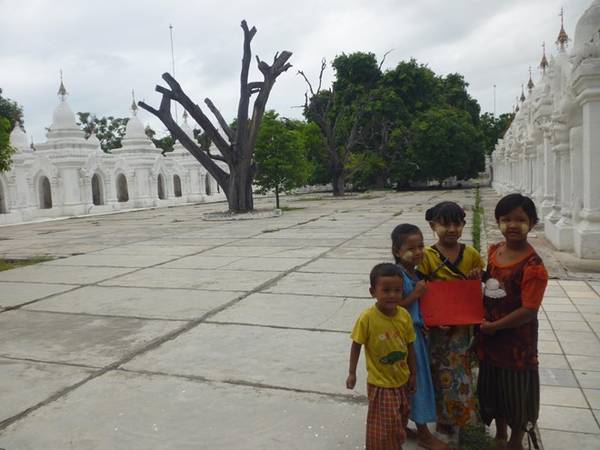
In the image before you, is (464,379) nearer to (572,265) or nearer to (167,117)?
(572,265)

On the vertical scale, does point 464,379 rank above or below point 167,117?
below

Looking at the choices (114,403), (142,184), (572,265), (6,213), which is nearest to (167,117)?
(6,213)

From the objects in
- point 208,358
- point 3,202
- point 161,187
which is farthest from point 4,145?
point 161,187

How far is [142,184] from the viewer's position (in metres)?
33.9

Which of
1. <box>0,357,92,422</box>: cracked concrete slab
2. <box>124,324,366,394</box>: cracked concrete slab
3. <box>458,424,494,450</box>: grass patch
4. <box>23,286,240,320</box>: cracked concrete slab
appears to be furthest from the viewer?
<box>23,286,240,320</box>: cracked concrete slab

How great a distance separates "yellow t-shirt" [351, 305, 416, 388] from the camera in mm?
2537

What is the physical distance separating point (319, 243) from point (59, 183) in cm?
2233

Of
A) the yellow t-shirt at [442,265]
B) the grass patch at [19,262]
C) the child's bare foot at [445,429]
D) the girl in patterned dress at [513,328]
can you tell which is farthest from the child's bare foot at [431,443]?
the grass patch at [19,262]

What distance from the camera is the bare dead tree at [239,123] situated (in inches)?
802

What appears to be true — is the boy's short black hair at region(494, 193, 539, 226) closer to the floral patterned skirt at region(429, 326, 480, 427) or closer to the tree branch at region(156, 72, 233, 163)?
the floral patterned skirt at region(429, 326, 480, 427)

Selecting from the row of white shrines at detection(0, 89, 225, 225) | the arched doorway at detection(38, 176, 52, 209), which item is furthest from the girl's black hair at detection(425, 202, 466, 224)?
the arched doorway at detection(38, 176, 52, 209)

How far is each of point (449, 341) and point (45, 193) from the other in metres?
31.9

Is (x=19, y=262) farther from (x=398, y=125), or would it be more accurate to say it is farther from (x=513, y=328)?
(x=398, y=125)

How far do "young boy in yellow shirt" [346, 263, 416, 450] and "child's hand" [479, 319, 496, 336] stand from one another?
0.35m
